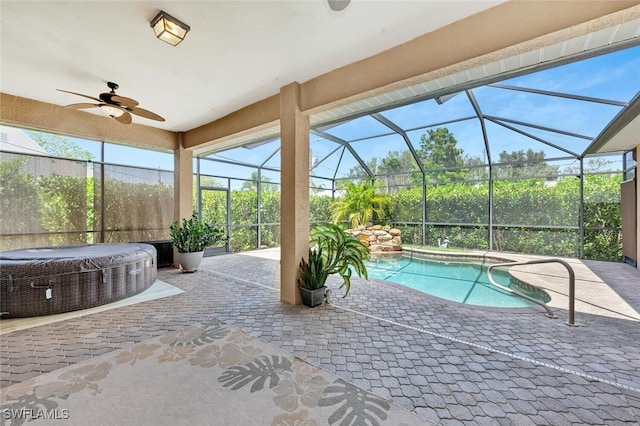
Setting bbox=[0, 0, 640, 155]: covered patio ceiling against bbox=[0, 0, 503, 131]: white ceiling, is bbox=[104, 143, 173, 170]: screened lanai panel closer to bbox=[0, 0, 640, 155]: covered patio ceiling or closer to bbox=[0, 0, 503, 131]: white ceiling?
bbox=[0, 0, 640, 155]: covered patio ceiling

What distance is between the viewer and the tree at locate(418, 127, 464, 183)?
7.77 m

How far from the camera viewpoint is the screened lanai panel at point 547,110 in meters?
5.09

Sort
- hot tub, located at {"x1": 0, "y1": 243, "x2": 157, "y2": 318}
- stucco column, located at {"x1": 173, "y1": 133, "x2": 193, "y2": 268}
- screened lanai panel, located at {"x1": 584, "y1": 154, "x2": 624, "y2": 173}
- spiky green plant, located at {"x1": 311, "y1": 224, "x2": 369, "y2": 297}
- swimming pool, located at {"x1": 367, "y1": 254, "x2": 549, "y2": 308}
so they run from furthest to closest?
screened lanai panel, located at {"x1": 584, "y1": 154, "x2": 624, "y2": 173}, stucco column, located at {"x1": 173, "y1": 133, "x2": 193, "y2": 268}, swimming pool, located at {"x1": 367, "y1": 254, "x2": 549, "y2": 308}, spiky green plant, located at {"x1": 311, "y1": 224, "x2": 369, "y2": 297}, hot tub, located at {"x1": 0, "y1": 243, "x2": 157, "y2": 318}

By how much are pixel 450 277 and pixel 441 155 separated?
4.12 m

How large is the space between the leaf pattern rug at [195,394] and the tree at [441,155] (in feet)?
24.8

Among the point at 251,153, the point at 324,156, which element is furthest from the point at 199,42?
the point at 324,156

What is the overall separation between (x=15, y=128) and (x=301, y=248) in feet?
17.9

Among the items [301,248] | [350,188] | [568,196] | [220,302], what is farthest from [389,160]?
[220,302]

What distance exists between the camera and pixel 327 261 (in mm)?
3707

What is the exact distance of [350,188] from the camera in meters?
9.57

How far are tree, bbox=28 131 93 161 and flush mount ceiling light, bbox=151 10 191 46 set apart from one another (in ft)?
14.1

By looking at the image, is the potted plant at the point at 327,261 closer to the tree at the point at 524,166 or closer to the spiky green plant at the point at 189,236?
the spiky green plant at the point at 189,236

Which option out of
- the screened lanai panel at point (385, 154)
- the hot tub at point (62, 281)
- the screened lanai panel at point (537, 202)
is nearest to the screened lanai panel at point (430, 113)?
the screened lanai panel at point (385, 154)

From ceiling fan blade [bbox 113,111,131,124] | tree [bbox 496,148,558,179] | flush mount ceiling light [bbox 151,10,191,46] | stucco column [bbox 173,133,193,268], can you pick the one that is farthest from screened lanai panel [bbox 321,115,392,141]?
flush mount ceiling light [bbox 151,10,191,46]
